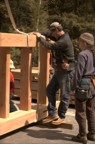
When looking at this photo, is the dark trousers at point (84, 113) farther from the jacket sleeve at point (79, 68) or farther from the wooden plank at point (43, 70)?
the wooden plank at point (43, 70)

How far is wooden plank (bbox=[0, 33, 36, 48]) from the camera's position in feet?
17.2

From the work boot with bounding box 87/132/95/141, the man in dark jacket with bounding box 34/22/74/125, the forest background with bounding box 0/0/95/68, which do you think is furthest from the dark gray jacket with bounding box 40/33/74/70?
the forest background with bounding box 0/0/95/68

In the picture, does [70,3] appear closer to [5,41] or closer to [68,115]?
[68,115]

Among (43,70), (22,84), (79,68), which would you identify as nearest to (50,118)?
(22,84)

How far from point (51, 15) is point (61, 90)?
1972 cm

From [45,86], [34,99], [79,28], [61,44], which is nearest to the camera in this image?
[61,44]

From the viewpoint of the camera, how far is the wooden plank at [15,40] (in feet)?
17.2

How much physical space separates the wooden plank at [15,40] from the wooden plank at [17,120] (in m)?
1.15

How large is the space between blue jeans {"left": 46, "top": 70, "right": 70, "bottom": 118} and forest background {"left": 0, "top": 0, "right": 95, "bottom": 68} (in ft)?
37.6

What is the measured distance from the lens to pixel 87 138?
585 cm

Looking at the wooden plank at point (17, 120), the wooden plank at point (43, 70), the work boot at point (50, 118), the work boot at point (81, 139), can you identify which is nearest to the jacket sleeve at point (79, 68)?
the work boot at point (81, 139)

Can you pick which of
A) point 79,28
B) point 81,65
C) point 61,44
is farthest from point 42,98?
point 79,28

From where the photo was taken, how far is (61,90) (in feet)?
20.7

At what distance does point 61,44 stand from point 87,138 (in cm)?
163
